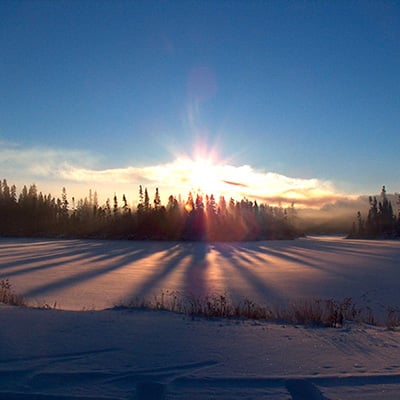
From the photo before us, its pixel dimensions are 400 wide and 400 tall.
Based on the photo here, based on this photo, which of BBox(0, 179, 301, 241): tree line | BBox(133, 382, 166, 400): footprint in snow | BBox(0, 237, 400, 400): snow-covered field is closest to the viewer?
BBox(133, 382, 166, 400): footprint in snow

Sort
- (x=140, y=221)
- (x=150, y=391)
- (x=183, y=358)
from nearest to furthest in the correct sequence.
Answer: (x=150, y=391) → (x=183, y=358) → (x=140, y=221)

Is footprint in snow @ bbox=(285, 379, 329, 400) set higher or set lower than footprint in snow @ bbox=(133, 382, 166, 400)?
lower

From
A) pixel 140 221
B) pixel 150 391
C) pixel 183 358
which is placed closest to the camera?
pixel 150 391

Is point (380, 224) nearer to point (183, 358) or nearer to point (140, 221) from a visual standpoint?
point (140, 221)

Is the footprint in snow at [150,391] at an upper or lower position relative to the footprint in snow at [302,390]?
upper

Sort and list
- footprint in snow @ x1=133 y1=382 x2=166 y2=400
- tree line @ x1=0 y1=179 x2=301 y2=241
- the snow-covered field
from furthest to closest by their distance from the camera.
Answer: tree line @ x1=0 y1=179 x2=301 y2=241 → the snow-covered field → footprint in snow @ x1=133 y1=382 x2=166 y2=400

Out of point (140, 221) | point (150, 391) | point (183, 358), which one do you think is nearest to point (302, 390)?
point (183, 358)

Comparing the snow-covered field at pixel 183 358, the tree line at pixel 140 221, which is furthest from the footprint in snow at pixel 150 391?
the tree line at pixel 140 221

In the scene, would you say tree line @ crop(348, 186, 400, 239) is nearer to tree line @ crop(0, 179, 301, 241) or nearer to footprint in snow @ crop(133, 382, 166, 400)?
tree line @ crop(0, 179, 301, 241)

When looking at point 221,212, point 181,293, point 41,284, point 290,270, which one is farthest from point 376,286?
point 221,212

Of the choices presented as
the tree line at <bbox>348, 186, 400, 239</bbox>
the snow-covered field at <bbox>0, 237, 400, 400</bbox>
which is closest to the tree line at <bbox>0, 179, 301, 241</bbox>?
the tree line at <bbox>348, 186, 400, 239</bbox>

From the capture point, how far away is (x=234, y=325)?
5602 mm

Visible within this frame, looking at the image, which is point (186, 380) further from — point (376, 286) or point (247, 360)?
point (376, 286)

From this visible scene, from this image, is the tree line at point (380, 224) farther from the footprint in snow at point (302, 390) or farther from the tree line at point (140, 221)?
the footprint in snow at point (302, 390)
